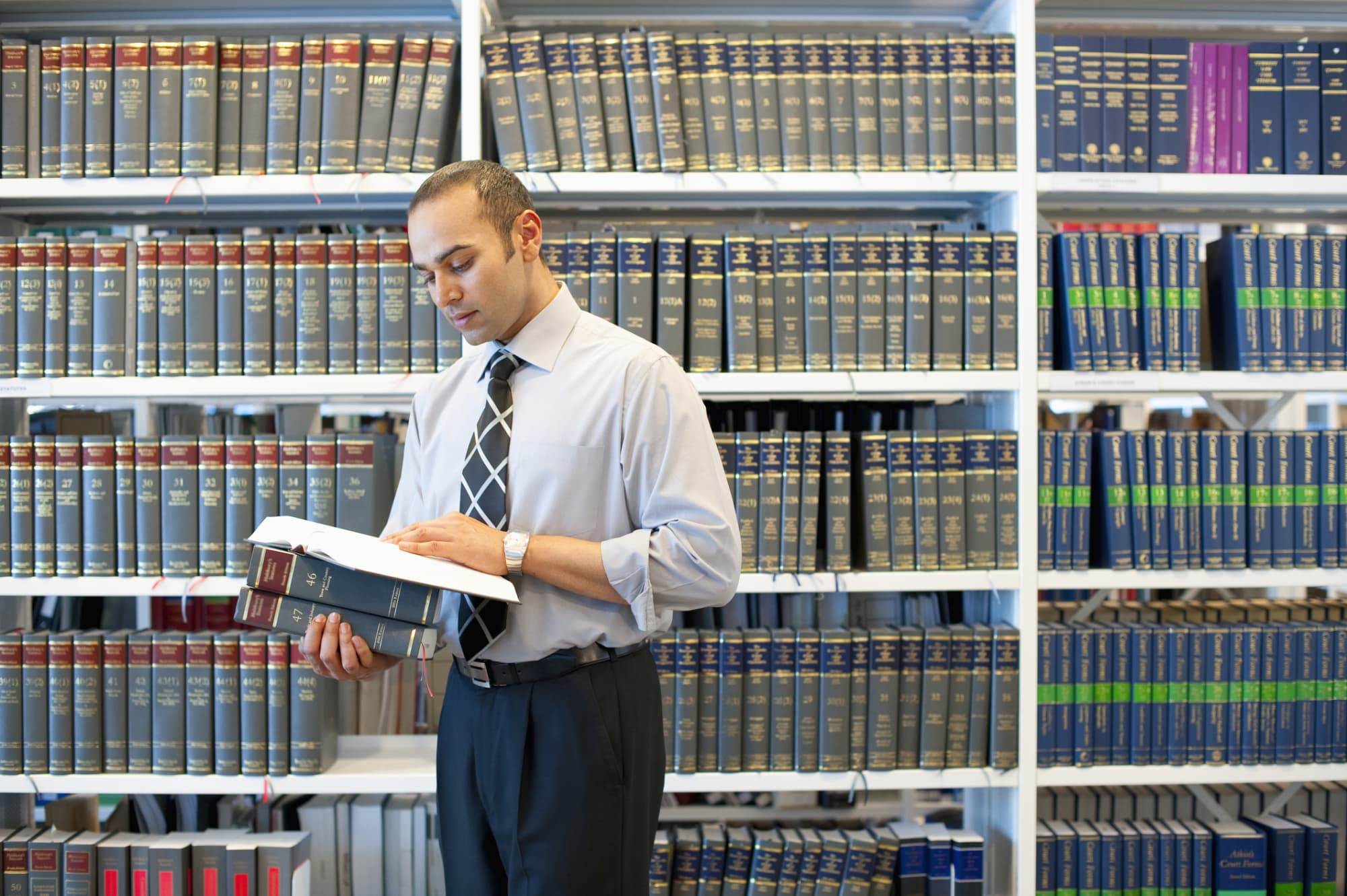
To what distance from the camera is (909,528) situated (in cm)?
192

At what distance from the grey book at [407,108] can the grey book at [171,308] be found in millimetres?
455

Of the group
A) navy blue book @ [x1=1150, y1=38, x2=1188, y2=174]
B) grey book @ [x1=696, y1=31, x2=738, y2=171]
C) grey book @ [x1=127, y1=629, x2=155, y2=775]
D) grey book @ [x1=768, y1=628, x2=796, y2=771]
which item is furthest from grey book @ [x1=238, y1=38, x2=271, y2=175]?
navy blue book @ [x1=1150, y1=38, x2=1188, y2=174]

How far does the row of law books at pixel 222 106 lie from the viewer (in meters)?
1.88

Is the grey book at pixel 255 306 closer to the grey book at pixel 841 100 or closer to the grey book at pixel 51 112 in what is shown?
the grey book at pixel 51 112

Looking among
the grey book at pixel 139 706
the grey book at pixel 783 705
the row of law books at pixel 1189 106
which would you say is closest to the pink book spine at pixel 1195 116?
the row of law books at pixel 1189 106

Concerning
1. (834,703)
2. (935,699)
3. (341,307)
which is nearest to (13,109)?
(341,307)

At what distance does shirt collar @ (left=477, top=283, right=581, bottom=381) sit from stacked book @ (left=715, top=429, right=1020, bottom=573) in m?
0.74

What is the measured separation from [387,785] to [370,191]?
1.18m

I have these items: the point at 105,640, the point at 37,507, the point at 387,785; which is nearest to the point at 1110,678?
the point at 387,785

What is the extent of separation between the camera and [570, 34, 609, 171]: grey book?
1890 millimetres

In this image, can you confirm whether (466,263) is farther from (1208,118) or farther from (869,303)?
(1208,118)

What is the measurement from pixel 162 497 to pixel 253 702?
1.46 feet

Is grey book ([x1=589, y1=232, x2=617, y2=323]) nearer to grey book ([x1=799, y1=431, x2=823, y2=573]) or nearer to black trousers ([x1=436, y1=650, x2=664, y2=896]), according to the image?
grey book ([x1=799, y1=431, x2=823, y2=573])

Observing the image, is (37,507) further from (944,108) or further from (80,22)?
(944,108)
